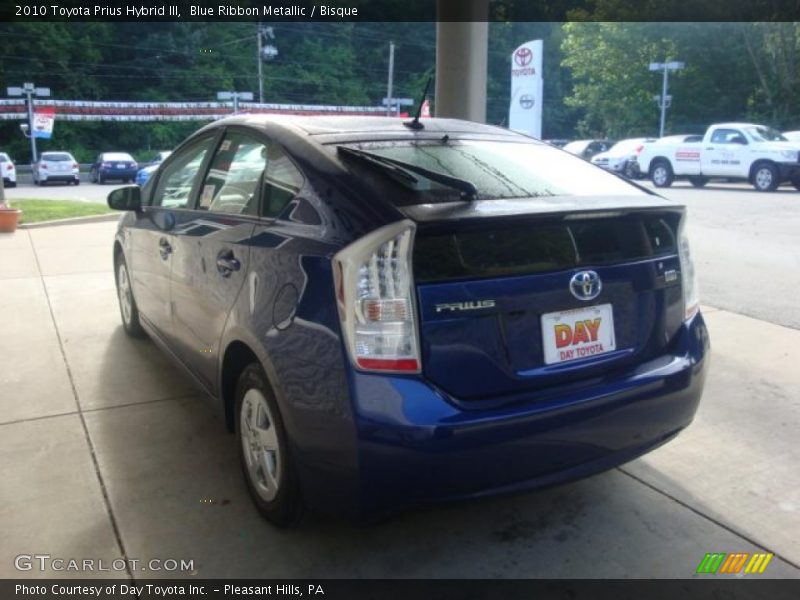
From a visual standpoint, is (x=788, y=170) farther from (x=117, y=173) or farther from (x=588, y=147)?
(x=117, y=173)

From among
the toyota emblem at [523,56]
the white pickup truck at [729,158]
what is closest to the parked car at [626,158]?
the white pickup truck at [729,158]

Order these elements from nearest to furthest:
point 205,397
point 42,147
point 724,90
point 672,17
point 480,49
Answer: point 205,397 → point 480,49 → point 672,17 → point 724,90 → point 42,147

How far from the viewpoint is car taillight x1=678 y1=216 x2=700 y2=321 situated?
2816 mm

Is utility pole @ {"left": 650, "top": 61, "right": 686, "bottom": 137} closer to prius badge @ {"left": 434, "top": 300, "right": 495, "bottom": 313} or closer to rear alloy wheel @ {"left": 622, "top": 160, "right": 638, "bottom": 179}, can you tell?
rear alloy wheel @ {"left": 622, "top": 160, "right": 638, "bottom": 179}

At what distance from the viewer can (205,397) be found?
338 cm

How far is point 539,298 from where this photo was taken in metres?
2.38

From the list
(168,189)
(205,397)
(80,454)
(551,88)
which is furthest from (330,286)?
(551,88)

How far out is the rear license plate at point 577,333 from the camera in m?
2.42

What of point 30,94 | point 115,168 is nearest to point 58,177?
point 115,168

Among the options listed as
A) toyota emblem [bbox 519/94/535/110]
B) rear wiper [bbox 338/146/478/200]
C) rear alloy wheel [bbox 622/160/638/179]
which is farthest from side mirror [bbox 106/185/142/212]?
rear alloy wheel [bbox 622/160/638/179]

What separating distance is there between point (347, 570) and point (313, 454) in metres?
0.51

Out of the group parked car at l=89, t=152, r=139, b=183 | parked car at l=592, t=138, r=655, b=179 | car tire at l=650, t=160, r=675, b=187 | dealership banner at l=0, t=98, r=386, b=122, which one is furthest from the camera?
dealership banner at l=0, t=98, r=386, b=122

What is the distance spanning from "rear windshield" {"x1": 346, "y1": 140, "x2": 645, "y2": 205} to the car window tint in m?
0.51

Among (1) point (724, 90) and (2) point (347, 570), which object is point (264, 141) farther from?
(1) point (724, 90)
